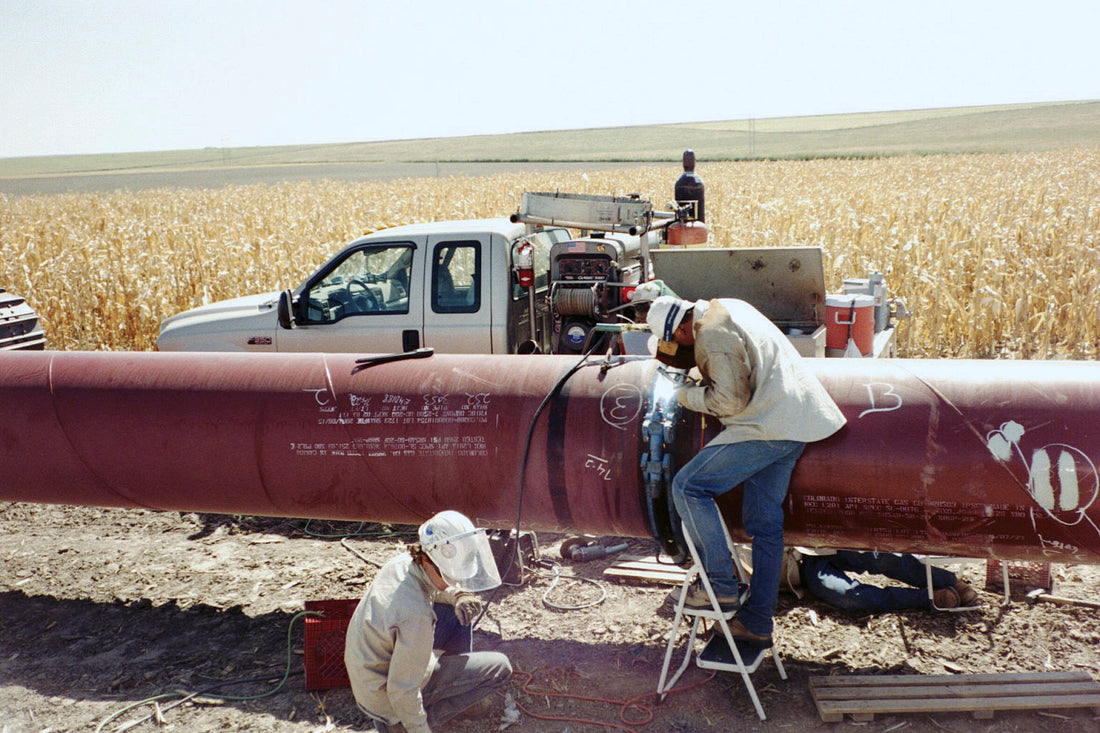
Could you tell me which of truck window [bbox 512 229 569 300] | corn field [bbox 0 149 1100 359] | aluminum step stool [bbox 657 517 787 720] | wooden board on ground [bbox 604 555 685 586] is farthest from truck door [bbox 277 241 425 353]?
corn field [bbox 0 149 1100 359]

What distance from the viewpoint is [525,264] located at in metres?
7.75

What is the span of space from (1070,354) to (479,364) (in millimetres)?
7664

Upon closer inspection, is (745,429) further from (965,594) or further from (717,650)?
(965,594)

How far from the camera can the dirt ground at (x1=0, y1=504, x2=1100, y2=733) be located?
4.75m

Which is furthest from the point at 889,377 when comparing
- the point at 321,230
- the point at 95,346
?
the point at 321,230

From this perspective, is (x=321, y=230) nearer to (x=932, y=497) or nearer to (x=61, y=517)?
(x=61, y=517)

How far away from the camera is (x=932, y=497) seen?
15.1 feet

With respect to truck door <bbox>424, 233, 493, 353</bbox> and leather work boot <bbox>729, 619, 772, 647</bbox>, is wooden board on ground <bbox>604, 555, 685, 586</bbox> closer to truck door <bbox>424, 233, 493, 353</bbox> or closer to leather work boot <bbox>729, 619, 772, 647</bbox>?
leather work boot <bbox>729, 619, 772, 647</bbox>

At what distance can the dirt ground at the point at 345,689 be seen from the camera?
475cm

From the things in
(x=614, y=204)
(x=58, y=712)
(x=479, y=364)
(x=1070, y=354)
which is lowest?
→ (x=58, y=712)

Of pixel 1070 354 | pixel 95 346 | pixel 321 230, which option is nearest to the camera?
pixel 1070 354

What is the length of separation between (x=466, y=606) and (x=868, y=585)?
2.67m

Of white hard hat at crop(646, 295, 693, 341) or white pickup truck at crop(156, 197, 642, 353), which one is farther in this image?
white pickup truck at crop(156, 197, 642, 353)

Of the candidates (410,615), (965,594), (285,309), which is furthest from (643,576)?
(285,309)
